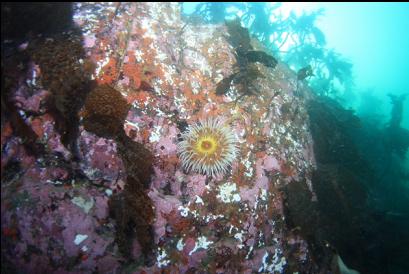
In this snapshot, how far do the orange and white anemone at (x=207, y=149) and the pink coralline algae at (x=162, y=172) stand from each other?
0.13m

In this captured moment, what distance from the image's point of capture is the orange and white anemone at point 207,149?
405cm

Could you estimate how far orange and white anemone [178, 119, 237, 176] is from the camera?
405 centimetres

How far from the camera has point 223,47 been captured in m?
5.53

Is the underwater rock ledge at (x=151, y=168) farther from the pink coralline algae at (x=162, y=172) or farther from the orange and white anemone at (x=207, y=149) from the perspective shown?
the orange and white anemone at (x=207, y=149)

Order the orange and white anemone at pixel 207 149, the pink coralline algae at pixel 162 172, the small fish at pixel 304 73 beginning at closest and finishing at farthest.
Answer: the pink coralline algae at pixel 162 172
the orange and white anemone at pixel 207 149
the small fish at pixel 304 73

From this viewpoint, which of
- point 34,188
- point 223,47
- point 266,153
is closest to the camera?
point 34,188

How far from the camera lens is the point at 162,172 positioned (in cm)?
397

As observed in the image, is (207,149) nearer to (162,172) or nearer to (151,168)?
(162,172)

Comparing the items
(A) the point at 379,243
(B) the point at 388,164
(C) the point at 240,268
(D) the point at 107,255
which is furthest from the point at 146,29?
(B) the point at 388,164

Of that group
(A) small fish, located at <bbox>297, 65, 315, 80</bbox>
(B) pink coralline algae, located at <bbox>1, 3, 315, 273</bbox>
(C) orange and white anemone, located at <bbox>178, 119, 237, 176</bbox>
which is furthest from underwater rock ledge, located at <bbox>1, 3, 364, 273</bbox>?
(A) small fish, located at <bbox>297, 65, 315, 80</bbox>

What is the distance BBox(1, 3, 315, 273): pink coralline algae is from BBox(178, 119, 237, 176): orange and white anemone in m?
0.13

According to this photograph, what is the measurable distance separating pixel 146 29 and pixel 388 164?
10729mm

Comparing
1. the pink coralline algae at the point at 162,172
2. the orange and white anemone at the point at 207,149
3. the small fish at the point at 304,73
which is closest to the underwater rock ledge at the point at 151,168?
the pink coralline algae at the point at 162,172

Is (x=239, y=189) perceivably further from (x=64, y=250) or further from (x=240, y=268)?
(x=64, y=250)
